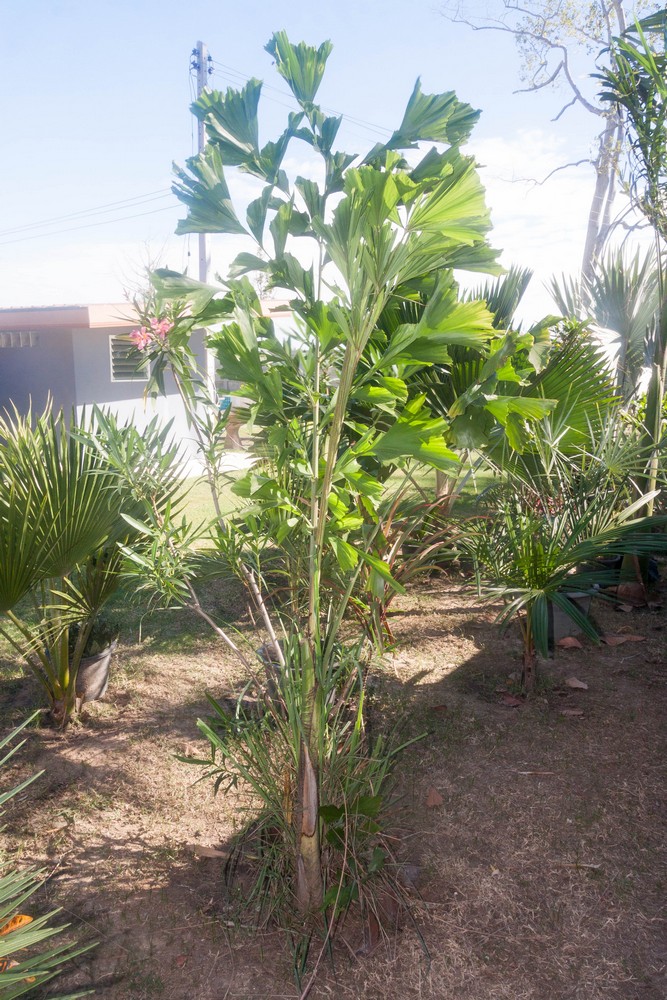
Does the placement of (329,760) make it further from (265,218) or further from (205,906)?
(265,218)

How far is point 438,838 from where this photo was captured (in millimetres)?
2857

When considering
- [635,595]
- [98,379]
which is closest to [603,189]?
[98,379]

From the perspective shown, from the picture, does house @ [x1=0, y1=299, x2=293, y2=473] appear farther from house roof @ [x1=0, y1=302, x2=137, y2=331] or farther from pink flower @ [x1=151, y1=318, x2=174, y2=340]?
pink flower @ [x1=151, y1=318, x2=174, y2=340]

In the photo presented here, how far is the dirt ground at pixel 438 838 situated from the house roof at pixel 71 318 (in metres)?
7.25

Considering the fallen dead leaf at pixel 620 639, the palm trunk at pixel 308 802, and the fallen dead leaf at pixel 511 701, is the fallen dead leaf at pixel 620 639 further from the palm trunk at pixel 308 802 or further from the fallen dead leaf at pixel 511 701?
the palm trunk at pixel 308 802

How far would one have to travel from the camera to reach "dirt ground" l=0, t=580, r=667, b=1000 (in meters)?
2.30

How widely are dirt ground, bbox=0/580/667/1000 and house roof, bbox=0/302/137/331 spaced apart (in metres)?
7.25

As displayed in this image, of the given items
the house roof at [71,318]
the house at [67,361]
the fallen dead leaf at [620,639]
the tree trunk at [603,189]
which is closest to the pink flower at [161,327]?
the fallen dead leaf at [620,639]

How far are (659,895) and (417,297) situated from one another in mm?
2212

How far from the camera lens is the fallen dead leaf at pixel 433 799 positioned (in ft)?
9.98

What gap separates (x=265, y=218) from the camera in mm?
2074

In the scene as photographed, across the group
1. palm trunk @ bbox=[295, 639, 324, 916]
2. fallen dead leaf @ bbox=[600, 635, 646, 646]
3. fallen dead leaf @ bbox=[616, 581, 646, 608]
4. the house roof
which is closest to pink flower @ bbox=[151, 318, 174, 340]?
palm trunk @ bbox=[295, 639, 324, 916]

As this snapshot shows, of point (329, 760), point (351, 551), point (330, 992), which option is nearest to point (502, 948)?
point (330, 992)

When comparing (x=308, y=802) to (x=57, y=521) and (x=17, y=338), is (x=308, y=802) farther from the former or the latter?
(x=17, y=338)
